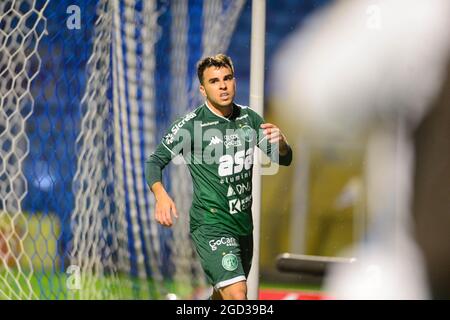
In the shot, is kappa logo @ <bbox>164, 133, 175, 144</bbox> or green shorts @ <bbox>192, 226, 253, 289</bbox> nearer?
green shorts @ <bbox>192, 226, 253, 289</bbox>

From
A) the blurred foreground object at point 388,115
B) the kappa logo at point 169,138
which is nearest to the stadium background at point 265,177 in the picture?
the blurred foreground object at point 388,115

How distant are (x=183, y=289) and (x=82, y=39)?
1.68 meters

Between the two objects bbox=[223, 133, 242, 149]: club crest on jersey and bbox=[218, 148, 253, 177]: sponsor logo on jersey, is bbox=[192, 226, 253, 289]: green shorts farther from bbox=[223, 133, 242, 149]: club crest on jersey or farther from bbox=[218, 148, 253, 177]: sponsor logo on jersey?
bbox=[223, 133, 242, 149]: club crest on jersey

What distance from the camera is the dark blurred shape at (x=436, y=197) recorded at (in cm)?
452

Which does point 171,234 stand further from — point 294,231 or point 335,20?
point 335,20

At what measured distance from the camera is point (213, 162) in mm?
3426

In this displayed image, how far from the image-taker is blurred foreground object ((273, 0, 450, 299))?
4598 millimetres

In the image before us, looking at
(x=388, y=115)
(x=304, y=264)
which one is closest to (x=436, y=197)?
(x=388, y=115)

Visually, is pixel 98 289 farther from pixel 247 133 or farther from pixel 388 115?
pixel 388 115

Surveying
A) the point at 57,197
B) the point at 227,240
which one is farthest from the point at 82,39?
the point at 227,240

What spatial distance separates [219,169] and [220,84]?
1.16ft

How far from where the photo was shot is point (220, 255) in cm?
336

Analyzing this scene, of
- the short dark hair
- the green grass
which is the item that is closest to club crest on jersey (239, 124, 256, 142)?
the short dark hair

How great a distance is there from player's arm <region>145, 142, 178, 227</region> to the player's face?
0.31m
